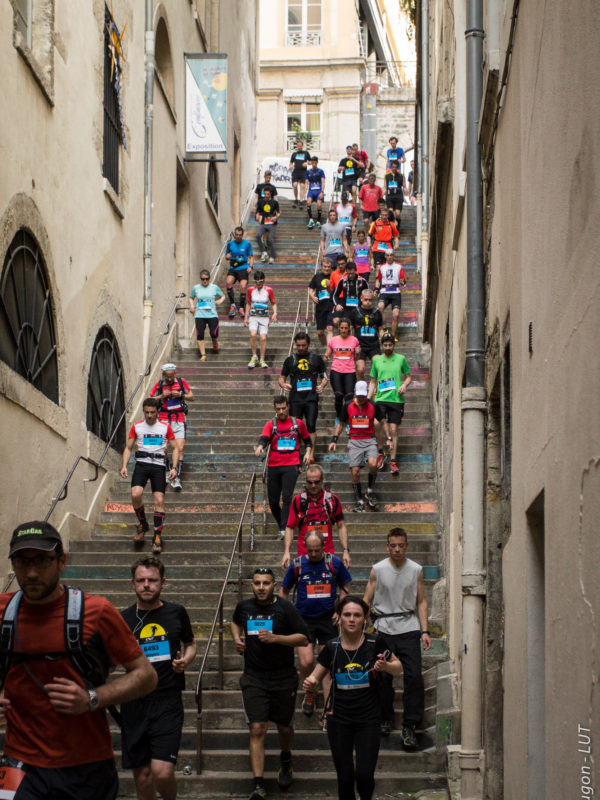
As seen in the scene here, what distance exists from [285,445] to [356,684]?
558cm

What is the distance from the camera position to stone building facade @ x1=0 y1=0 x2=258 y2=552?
512 inches

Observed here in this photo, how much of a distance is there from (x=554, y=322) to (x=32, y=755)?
2711 millimetres

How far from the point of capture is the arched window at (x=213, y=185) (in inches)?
1161

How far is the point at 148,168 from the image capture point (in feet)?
66.5

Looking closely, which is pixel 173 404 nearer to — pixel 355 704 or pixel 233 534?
pixel 233 534

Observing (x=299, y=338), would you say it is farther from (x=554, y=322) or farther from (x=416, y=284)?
(x=554, y=322)

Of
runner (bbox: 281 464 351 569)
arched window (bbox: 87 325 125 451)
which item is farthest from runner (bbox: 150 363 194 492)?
runner (bbox: 281 464 351 569)

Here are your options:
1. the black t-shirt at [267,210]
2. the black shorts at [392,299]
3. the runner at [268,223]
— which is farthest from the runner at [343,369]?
the black t-shirt at [267,210]

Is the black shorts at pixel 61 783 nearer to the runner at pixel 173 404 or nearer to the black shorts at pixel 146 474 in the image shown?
the black shorts at pixel 146 474

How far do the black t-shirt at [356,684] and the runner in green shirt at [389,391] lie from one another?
7.69 meters

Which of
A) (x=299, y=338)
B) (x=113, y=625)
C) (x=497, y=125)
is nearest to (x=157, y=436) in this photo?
(x=299, y=338)

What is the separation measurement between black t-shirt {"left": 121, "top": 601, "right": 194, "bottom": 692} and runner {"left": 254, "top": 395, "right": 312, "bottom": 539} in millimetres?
5500

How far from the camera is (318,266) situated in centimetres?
2662

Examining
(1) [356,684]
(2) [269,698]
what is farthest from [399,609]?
(1) [356,684]
